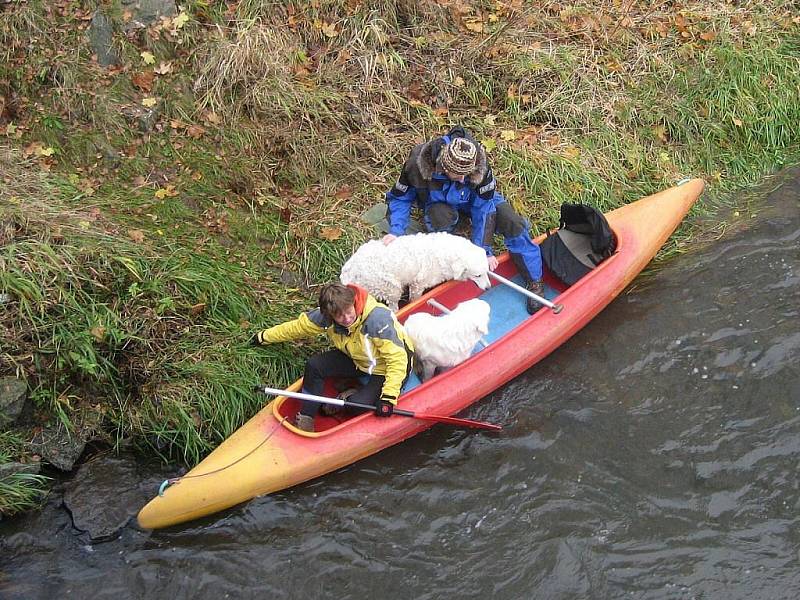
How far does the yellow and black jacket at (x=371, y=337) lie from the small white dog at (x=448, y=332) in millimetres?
123

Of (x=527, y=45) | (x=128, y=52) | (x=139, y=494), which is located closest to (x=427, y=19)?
(x=527, y=45)

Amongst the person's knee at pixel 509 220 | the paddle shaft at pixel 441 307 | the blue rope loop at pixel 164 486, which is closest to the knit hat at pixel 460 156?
the person's knee at pixel 509 220

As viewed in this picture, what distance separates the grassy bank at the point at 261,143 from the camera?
19.7 feet

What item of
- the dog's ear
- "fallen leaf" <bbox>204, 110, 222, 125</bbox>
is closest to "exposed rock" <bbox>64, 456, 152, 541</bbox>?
the dog's ear

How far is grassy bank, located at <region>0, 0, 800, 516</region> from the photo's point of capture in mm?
5992

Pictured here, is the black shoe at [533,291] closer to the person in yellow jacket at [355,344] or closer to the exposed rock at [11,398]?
the person in yellow jacket at [355,344]

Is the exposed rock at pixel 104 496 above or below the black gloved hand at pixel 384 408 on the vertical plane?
below

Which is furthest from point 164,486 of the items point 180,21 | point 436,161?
point 180,21

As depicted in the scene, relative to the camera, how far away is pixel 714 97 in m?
9.10

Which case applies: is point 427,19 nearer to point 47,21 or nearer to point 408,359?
point 47,21

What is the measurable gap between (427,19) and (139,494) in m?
6.36

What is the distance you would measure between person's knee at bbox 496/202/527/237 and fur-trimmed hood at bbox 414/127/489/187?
1.49 ft

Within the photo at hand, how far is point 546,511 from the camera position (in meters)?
5.55

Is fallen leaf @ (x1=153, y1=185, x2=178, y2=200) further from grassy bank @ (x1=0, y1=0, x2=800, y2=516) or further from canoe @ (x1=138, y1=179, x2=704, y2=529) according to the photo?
canoe @ (x1=138, y1=179, x2=704, y2=529)
